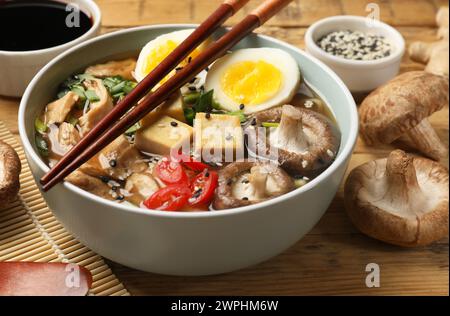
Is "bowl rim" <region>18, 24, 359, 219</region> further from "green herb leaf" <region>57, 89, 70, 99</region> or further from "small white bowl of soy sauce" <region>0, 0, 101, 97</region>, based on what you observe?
"small white bowl of soy sauce" <region>0, 0, 101, 97</region>

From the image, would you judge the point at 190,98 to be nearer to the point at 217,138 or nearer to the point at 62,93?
the point at 217,138

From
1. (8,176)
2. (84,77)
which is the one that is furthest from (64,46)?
(8,176)

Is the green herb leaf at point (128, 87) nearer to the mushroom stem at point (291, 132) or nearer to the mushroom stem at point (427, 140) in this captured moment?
the mushroom stem at point (291, 132)

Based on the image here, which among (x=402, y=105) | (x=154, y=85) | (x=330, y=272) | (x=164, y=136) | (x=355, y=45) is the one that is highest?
(x=154, y=85)

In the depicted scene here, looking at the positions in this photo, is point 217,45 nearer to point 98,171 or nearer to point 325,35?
point 98,171

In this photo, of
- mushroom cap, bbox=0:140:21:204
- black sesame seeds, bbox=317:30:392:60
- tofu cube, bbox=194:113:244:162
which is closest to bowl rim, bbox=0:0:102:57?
mushroom cap, bbox=0:140:21:204
